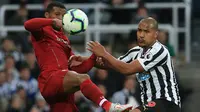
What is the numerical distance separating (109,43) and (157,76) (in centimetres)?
693

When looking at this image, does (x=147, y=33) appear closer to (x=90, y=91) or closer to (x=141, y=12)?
(x=90, y=91)

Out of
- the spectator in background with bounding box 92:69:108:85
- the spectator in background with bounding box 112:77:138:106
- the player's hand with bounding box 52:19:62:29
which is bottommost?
the spectator in background with bounding box 112:77:138:106

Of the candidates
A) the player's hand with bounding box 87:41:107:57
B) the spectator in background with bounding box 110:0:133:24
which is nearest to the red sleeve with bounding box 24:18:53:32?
the player's hand with bounding box 87:41:107:57

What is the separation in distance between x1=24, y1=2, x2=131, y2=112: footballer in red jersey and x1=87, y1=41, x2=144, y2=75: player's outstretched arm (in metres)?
0.43

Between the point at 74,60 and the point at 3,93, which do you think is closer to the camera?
the point at 74,60

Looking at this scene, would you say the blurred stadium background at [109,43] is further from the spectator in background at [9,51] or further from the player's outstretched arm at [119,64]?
the player's outstretched arm at [119,64]

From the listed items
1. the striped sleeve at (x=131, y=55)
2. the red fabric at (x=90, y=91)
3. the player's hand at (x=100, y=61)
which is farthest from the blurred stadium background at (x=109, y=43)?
the red fabric at (x=90, y=91)

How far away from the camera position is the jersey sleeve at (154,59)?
465 inches

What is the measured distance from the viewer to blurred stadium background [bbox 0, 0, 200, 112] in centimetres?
1730

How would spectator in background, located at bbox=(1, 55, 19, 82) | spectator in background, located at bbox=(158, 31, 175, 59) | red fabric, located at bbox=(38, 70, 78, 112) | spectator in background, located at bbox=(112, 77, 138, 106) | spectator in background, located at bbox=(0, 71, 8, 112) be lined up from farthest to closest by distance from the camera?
spectator in background, located at bbox=(1, 55, 19, 82) < spectator in background, located at bbox=(0, 71, 8, 112) < spectator in background, located at bbox=(158, 31, 175, 59) < spectator in background, located at bbox=(112, 77, 138, 106) < red fabric, located at bbox=(38, 70, 78, 112)

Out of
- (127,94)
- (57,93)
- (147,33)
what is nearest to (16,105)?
(127,94)

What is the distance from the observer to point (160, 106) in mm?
11727

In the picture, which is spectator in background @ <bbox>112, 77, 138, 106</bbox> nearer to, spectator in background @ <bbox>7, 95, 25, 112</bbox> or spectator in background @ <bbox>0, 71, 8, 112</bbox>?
spectator in background @ <bbox>7, 95, 25, 112</bbox>

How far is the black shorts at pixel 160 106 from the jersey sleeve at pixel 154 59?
491mm
